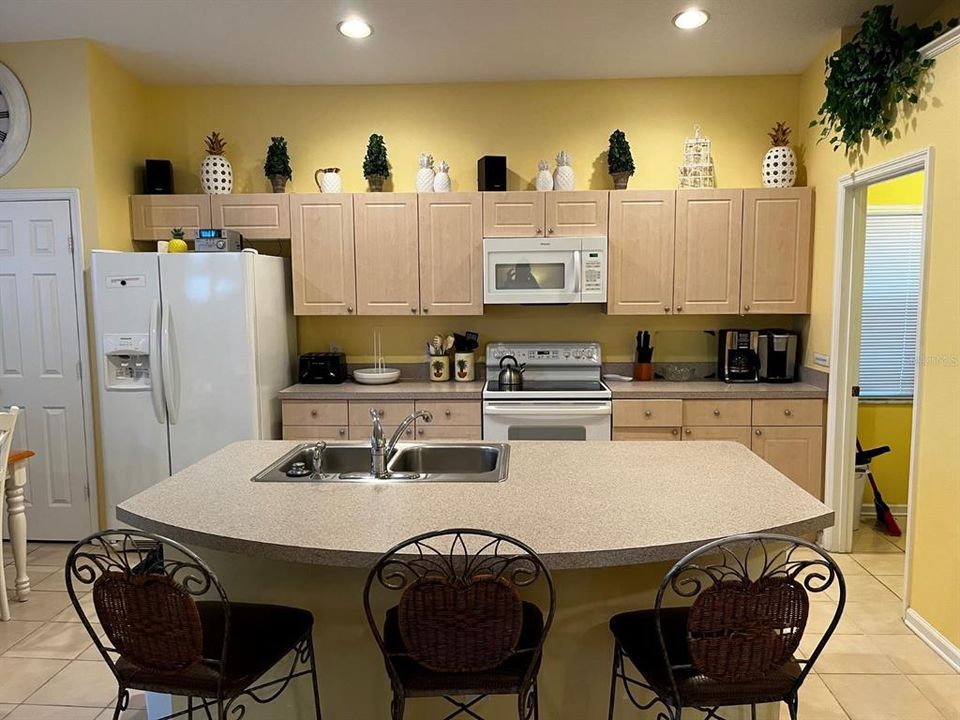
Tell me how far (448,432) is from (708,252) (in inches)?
73.8

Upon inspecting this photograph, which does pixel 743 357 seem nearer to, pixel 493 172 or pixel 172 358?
pixel 493 172

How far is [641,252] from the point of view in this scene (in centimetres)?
415

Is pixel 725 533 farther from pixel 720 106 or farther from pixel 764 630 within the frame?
pixel 720 106

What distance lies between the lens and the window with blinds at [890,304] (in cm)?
431

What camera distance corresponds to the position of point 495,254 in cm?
409

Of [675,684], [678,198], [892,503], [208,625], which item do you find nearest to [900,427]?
[892,503]

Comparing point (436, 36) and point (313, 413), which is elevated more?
point (436, 36)

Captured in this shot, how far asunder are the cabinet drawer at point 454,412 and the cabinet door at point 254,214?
139cm

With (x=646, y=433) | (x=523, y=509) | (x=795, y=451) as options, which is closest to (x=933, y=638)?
(x=795, y=451)

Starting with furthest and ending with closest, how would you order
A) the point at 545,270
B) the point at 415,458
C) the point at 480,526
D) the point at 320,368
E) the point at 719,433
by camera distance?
the point at 320,368 < the point at 545,270 < the point at 719,433 < the point at 415,458 < the point at 480,526

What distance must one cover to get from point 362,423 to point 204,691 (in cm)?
246

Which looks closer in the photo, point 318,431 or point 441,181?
point 318,431

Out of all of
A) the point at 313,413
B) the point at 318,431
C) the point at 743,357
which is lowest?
the point at 318,431

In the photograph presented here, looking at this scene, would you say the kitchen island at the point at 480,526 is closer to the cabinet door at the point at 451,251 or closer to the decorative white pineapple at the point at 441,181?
the cabinet door at the point at 451,251
